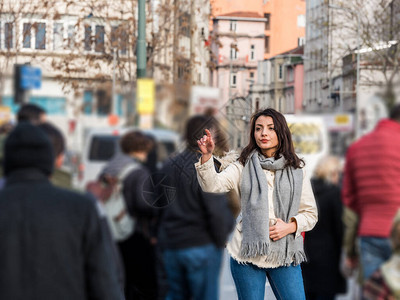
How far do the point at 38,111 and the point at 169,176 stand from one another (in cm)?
43

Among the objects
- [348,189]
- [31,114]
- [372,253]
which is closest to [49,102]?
[31,114]

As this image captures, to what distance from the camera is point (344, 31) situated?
242 inches

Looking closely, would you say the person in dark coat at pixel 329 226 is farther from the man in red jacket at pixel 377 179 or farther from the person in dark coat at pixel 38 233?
the person in dark coat at pixel 38 233

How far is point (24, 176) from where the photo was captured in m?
2.45

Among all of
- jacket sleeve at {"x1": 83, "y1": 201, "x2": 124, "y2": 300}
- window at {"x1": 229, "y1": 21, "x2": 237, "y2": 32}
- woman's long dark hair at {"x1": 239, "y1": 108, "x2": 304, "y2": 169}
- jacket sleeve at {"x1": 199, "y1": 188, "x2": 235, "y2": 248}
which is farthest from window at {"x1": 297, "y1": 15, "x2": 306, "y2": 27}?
jacket sleeve at {"x1": 83, "y1": 201, "x2": 124, "y2": 300}

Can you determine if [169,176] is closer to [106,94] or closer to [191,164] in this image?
[106,94]

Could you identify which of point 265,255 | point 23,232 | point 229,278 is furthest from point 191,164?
point 229,278

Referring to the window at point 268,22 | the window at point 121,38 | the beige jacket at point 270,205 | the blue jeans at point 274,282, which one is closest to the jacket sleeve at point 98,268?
the beige jacket at point 270,205

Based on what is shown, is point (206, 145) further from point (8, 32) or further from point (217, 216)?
point (8, 32)

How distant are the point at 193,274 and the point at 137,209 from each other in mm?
849

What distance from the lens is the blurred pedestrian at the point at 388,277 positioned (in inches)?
92.8

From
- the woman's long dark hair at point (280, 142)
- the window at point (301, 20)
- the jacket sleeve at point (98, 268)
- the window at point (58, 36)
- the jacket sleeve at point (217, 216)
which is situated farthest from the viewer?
the window at point (58, 36)

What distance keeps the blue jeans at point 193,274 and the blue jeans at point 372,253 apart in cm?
60

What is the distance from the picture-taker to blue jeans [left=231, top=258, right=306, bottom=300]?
394cm
